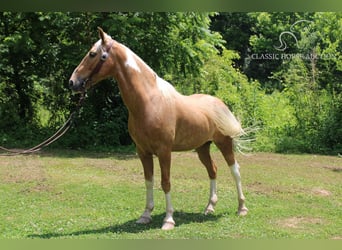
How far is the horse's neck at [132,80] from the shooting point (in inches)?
181

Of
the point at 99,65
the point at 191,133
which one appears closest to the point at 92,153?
the point at 191,133

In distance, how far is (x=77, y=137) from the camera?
12469mm

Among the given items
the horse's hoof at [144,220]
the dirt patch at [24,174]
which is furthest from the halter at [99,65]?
the dirt patch at [24,174]

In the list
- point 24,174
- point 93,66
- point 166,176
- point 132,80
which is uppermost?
point 93,66

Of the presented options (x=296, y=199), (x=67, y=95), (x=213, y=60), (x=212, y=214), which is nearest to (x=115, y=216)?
(x=212, y=214)

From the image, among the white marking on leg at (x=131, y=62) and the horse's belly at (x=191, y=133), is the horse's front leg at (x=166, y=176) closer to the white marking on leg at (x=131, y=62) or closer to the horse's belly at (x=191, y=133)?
the horse's belly at (x=191, y=133)

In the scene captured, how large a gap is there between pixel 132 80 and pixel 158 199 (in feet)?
8.36

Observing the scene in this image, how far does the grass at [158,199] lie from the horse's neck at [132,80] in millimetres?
1435

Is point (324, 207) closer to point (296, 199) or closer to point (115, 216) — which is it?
point (296, 199)

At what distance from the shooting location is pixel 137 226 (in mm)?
4953

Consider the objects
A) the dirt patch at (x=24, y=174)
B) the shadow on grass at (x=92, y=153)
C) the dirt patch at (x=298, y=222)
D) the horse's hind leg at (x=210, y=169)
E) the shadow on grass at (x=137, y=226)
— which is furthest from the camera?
the shadow on grass at (x=92, y=153)

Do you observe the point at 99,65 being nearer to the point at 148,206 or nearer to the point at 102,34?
the point at 102,34

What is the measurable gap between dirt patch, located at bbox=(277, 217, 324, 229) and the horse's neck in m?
2.31

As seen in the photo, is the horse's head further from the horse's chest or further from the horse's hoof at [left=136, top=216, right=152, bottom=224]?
the horse's hoof at [left=136, top=216, right=152, bottom=224]
